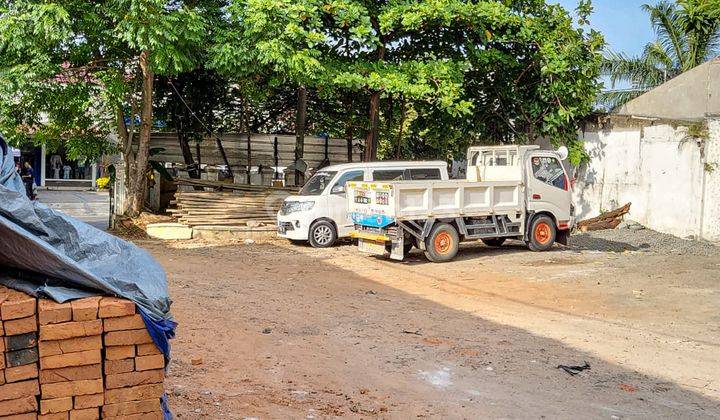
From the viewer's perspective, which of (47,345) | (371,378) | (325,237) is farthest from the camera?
(325,237)

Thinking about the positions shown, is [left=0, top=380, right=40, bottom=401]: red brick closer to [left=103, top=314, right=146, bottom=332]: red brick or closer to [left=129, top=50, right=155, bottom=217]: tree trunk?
[left=103, top=314, right=146, bottom=332]: red brick

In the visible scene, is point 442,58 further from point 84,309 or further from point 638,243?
point 84,309

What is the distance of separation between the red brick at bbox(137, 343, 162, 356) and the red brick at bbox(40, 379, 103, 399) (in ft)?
0.95

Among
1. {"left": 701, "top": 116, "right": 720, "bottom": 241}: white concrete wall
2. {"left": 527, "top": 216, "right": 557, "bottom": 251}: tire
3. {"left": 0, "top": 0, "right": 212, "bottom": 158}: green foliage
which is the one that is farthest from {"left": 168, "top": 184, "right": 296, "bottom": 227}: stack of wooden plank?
{"left": 701, "top": 116, "right": 720, "bottom": 241}: white concrete wall

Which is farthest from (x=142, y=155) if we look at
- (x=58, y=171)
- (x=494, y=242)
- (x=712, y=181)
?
(x=58, y=171)

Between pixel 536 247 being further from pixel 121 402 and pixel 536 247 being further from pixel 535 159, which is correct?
pixel 121 402

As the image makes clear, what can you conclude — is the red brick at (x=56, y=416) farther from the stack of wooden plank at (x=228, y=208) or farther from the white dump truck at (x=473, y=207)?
the stack of wooden plank at (x=228, y=208)

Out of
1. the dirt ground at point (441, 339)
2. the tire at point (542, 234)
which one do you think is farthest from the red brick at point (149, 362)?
the tire at point (542, 234)

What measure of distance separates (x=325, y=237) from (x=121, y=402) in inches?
506

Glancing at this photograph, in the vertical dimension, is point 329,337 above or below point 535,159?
below

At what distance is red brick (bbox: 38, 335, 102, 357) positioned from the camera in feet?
14.9

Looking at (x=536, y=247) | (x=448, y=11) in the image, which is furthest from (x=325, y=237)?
(x=448, y=11)

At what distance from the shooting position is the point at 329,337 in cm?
873

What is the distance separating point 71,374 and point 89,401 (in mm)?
202
